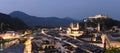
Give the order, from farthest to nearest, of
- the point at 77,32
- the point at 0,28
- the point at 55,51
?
the point at 0,28 < the point at 77,32 < the point at 55,51

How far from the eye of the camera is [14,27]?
101375 mm

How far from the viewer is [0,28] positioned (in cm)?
8856

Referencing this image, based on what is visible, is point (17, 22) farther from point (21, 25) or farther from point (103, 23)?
point (103, 23)

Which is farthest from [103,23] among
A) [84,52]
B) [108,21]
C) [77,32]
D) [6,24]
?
[84,52]

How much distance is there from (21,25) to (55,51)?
8216cm

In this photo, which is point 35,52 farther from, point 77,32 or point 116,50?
point 77,32

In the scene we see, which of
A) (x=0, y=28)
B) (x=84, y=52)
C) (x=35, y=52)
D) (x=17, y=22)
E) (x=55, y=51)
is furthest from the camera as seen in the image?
(x=17, y=22)

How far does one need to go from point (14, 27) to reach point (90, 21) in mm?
14956

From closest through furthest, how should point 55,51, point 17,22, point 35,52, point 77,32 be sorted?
point 35,52 → point 55,51 → point 77,32 → point 17,22

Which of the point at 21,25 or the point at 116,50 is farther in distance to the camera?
the point at 21,25

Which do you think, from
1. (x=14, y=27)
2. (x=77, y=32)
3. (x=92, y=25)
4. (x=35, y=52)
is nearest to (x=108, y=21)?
(x=92, y=25)

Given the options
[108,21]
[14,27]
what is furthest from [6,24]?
[108,21]

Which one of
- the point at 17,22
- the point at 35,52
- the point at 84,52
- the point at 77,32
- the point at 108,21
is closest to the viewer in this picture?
the point at 35,52

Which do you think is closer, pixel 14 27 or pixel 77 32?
pixel 77 32
